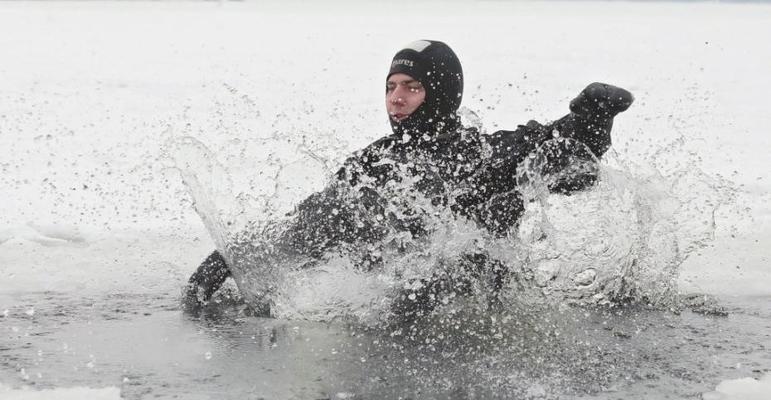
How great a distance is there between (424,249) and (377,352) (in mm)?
756

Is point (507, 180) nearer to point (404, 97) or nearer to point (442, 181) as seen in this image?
point (442, 181)

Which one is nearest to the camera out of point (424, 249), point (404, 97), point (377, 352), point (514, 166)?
point (377, 352)

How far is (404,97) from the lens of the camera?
14.8 feet

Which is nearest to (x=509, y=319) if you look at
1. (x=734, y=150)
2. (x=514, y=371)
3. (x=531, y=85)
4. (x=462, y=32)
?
(x=514, y=371)

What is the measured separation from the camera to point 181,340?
363 centimetres

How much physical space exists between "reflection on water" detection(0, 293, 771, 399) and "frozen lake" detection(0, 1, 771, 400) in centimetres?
1

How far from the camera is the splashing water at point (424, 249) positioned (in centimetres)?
407

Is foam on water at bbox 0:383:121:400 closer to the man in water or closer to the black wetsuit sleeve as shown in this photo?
the man in water

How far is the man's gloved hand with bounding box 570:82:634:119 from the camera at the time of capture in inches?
155

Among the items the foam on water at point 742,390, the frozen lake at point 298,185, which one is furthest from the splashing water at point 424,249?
the foam on water at point 742,390

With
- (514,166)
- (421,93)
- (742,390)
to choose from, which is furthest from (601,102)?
(742,390)

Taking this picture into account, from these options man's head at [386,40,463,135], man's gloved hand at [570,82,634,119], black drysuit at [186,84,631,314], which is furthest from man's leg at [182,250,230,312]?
man's gloved hand at [570,82,634,119]

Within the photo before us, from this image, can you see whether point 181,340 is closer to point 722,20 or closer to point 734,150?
point 734,150

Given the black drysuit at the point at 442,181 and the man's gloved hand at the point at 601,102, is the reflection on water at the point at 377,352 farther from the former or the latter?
the man's gloved hand at the point at 601,102
